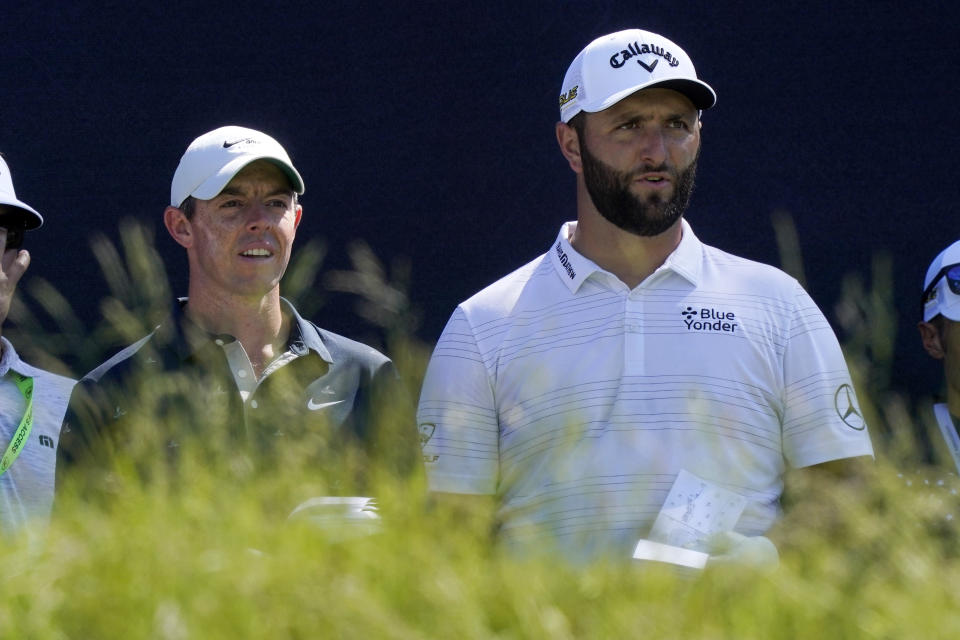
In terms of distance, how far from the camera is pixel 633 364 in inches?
93.4

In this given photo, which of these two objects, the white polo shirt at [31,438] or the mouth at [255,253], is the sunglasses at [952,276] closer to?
the mouth at [255,253]

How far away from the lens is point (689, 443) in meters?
2.29

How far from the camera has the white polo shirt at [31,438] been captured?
Answer: 262 cm

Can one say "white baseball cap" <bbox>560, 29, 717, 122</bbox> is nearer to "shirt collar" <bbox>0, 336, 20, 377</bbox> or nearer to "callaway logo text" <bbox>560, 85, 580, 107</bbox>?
"callaway logo text" <bbox>560, 85, 580, 107</bbox>

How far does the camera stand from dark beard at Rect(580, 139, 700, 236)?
254 centimetres

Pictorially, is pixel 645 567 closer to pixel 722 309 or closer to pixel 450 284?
pixel 722 309

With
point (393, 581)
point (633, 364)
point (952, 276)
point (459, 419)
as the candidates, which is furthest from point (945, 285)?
point (393, 581)

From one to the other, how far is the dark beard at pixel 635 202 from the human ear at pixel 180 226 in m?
0.88

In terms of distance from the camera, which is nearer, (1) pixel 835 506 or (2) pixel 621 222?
(1) pixel 835 506

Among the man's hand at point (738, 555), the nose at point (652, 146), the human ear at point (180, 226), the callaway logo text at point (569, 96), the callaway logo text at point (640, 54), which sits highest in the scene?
the callaway logo text at point (640, 54)

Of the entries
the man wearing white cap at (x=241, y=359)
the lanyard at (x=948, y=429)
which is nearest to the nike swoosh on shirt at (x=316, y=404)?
the man wearing white cap at (x=241, y=359)

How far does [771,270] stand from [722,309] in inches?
6.5

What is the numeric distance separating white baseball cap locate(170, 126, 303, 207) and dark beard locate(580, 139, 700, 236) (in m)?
0.65

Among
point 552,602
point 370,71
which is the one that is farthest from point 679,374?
point 370,71
